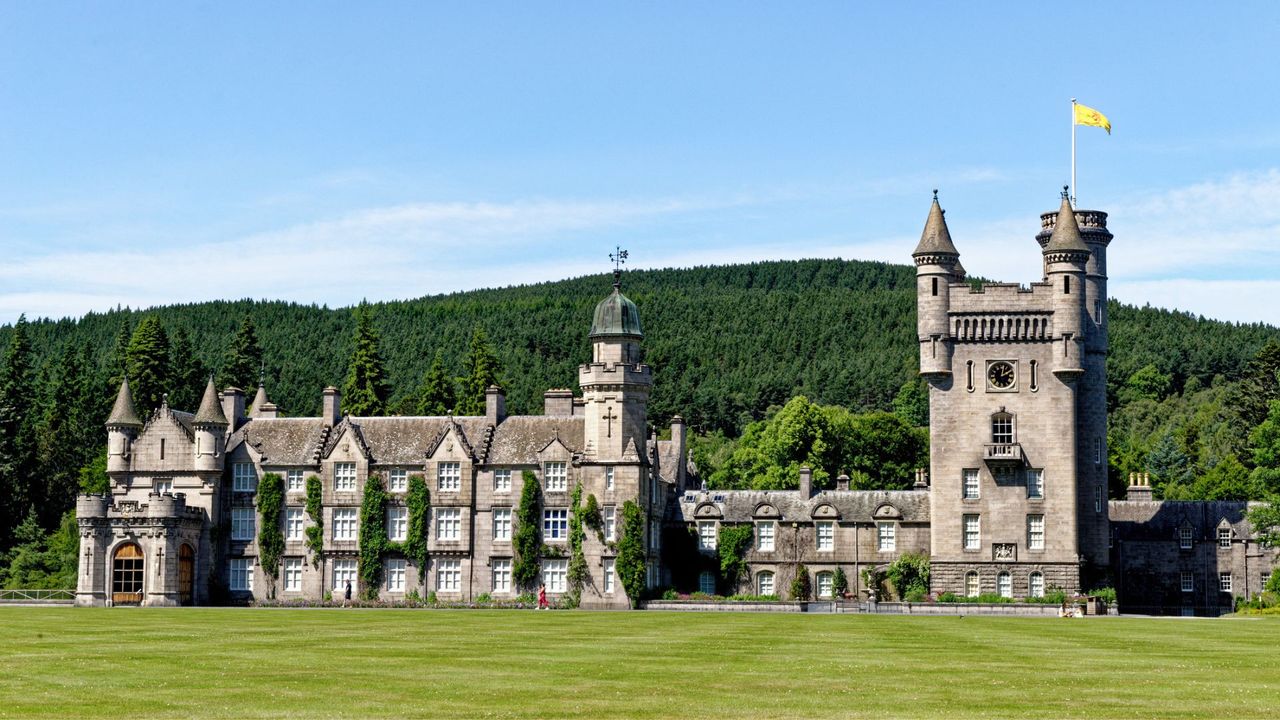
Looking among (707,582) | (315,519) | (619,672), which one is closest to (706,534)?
(707,582)

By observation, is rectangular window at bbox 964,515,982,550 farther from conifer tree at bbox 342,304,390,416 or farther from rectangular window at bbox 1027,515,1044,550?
conifer tree at bbox 342,304,390,416

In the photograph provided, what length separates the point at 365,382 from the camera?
98125mm

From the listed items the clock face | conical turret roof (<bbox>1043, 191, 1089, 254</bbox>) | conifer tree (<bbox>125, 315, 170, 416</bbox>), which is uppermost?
conical turret roof (<bbox>1043, 191, 1089, 254</bbox>)

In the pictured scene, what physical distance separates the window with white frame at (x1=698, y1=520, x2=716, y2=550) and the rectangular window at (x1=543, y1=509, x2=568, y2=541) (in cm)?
618

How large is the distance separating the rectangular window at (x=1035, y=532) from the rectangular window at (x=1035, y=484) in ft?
2.80

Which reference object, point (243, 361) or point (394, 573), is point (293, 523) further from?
point (243, 361)

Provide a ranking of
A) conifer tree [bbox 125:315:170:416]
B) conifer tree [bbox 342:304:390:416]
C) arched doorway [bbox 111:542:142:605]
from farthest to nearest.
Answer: conifer tree [bbox 342:304:390:416], conifer tree [bbox 125:315:170:416], arched doorway [bbox 111:542:142:605]

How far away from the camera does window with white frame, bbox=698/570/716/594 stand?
73750 mm

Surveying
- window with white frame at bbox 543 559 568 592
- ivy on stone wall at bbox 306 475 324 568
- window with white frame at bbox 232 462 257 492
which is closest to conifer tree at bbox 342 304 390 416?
window with white frame at bbox 232 462 257 492

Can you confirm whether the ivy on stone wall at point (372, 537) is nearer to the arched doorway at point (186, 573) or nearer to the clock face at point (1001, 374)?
the arched doorway at point (186, 573)

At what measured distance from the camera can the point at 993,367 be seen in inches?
2783

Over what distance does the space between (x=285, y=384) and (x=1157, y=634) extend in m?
117

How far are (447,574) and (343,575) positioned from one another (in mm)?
4509

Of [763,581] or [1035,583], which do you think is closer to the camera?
[1035,583]
